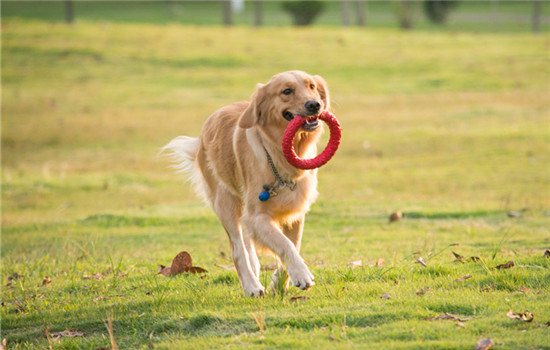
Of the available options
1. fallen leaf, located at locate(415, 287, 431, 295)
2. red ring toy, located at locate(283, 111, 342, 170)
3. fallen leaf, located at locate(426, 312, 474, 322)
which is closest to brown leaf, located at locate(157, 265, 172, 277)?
red ring toy, located at locate(283, 111, 342, 170)

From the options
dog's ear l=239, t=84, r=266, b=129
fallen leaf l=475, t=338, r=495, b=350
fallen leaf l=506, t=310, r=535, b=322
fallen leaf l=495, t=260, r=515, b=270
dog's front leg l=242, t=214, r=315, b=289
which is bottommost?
fallen leaf l=495, t=260, r=515, b=270

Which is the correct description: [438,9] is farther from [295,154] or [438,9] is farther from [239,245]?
[295,154]

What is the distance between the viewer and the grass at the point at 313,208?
202 inches

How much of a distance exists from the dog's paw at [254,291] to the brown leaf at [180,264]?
4.05 ft

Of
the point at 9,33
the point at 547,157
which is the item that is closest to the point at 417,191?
the point at 547,157

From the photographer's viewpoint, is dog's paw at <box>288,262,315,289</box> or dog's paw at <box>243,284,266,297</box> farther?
dog's paw at <box>243,284,266,297</box>

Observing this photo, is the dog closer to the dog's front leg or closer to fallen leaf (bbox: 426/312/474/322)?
the dog's front leg

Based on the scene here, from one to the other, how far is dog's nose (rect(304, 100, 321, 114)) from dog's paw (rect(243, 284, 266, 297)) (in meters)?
1.55

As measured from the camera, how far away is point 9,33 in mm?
37000

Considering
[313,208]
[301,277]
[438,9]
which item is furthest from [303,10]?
[301,277]

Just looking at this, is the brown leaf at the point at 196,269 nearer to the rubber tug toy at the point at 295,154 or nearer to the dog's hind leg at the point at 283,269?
the dog's hind leg at the point at 283,269

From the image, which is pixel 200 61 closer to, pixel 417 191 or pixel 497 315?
pixel 417 191

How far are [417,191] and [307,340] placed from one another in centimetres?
981

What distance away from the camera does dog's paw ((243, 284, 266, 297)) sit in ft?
19.2
